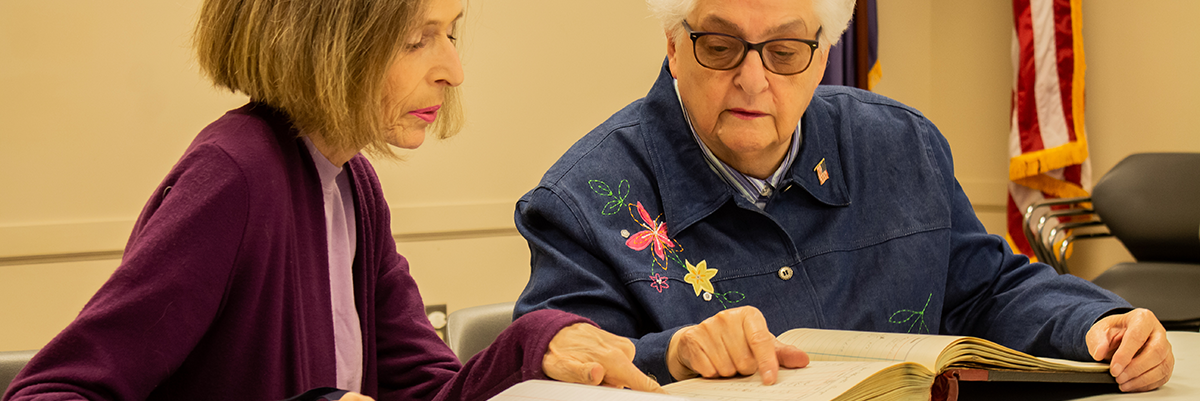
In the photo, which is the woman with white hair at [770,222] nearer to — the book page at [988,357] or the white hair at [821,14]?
the white hair at [821,14]

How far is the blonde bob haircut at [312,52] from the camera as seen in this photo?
2.94 feet

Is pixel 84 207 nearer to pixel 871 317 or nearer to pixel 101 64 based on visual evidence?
pixel 101 64

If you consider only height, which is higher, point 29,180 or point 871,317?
point 29,180

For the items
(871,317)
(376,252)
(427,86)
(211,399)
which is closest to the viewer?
(211,399)

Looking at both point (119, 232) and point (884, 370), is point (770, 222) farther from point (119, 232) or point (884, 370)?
point (119, 232)

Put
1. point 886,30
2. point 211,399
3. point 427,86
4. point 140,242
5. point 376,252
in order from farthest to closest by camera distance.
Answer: point 886,30
point 376,252
point 427,86
point 211,399
point 140,242

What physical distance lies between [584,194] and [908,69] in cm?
354

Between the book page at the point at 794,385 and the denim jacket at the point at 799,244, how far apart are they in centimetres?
25

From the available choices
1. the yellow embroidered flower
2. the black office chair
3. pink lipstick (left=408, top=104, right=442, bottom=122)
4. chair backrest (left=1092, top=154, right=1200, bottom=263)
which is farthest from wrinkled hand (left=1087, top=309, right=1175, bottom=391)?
chair backrest (left=1092, top=154, right=1200, bottom=263)

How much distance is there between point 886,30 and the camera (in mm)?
4258

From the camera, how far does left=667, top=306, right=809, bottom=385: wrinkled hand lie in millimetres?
873

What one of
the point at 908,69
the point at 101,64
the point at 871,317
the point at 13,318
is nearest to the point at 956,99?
the point at 908,69

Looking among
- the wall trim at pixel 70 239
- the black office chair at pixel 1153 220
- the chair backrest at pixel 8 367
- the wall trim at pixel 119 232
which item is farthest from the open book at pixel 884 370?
the wall trim at pixel 70 239

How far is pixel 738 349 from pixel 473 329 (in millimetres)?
828
